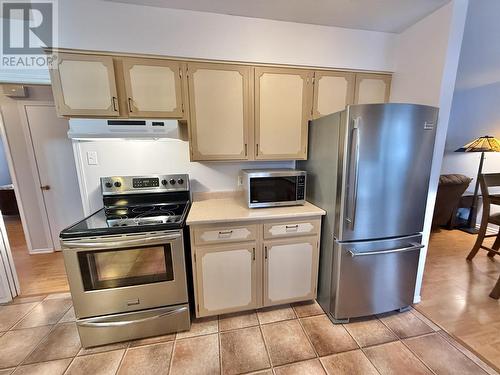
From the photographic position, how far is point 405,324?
1689 mm

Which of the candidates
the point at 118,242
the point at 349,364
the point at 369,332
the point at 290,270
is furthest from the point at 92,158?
the point at 369,332

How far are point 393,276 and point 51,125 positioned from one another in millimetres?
4154

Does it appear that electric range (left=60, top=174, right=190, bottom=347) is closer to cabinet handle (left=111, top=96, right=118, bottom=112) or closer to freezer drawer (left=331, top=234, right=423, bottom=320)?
cabinet handle (left=111, top=96, right=118, bottom=112)

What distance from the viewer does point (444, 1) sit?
151 cm

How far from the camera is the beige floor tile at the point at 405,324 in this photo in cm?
161

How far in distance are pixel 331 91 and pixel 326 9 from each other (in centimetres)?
61

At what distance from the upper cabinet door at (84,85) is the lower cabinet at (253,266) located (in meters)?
1.22

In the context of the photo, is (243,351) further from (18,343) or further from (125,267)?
(18,343)

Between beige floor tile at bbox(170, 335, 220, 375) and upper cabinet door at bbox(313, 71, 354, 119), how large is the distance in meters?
2.07

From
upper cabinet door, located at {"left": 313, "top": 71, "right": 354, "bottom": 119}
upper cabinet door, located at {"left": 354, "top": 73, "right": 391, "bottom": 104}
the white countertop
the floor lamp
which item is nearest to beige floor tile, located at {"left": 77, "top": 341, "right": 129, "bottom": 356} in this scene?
the white countertop

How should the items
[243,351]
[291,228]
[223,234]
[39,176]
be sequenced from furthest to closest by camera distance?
[39,176] < [291,228] < [223,234] < [243,351]

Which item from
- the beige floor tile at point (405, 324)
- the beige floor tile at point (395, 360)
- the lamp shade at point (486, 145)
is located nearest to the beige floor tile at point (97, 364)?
the beige floor tile at point (395, 360)

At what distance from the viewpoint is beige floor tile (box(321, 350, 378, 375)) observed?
132 cm

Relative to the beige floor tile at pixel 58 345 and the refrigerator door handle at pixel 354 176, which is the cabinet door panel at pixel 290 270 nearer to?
the refrigerator door handle at pixel 354 176
